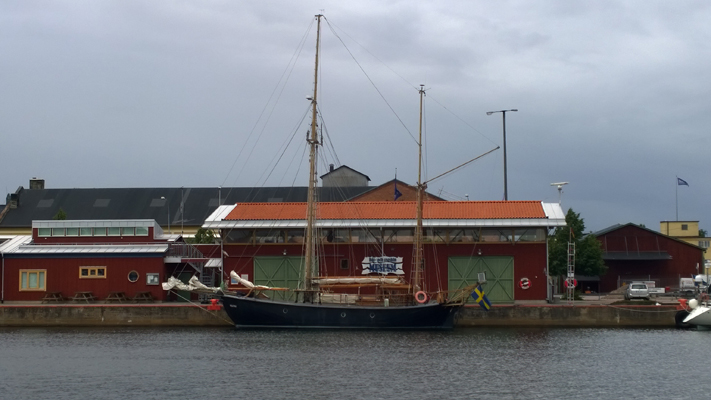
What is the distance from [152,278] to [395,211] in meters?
16.3

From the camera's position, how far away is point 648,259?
85438mm

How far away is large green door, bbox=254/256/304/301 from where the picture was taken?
57.3 meters

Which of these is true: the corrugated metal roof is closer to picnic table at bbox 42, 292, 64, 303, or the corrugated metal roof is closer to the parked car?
picnic table at bbox 42, 292, 64, 303

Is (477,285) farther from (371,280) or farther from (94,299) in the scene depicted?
(94,299)

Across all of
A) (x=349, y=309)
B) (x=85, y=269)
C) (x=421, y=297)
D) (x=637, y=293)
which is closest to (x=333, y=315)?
(x=349, y=309)

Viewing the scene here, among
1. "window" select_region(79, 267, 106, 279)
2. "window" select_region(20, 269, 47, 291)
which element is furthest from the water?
"window" select_region(20, 269, 47, 291)

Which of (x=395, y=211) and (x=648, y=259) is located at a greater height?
(x=395, y=211)

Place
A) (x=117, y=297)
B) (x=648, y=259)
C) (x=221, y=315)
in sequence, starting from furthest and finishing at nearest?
(x=648, y=259), (x=117, y=297), (x=221, y=315)

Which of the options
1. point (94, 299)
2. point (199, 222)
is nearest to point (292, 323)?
point (94, 299)

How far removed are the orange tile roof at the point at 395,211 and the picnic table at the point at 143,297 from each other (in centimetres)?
692

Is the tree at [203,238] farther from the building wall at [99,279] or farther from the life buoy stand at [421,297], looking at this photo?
the life buoy stand at [421,297]

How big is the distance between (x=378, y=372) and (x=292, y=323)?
15.7 m

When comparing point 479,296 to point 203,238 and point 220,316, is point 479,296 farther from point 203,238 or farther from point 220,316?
point 203,238

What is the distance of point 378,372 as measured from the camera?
35562mm
